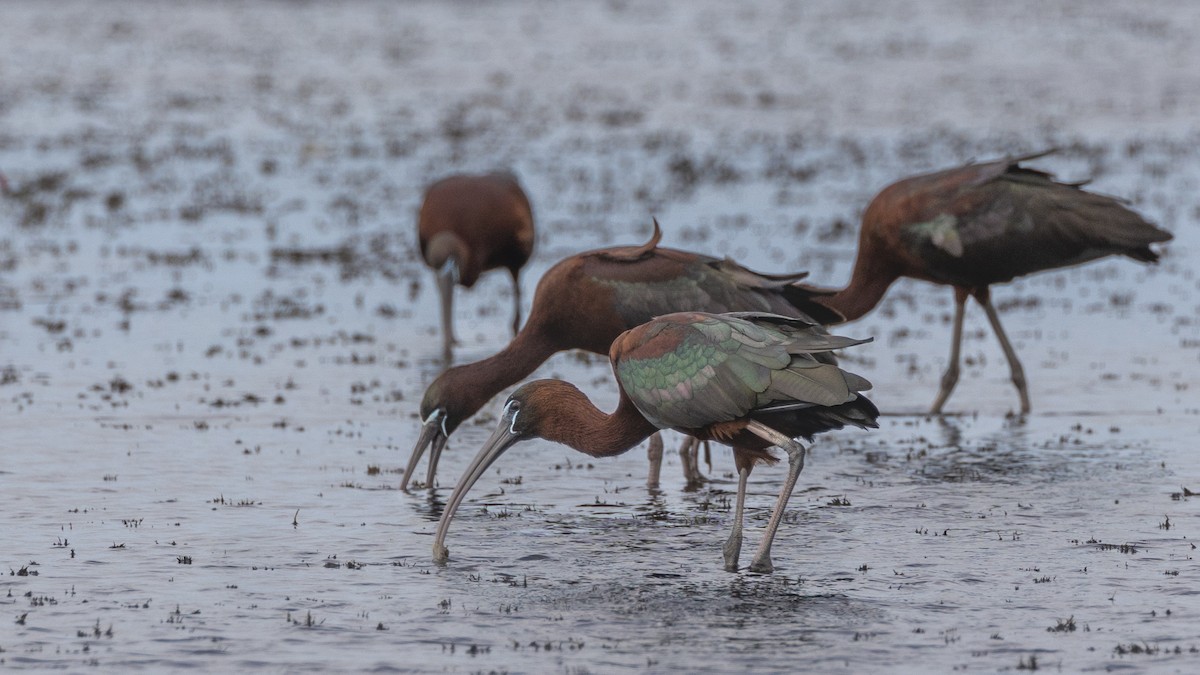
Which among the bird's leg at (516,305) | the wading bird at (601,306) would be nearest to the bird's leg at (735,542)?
the wading bird at (601,306)

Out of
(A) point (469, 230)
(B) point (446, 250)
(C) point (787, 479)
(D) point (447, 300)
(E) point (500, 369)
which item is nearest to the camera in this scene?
(C) point (787, 479)

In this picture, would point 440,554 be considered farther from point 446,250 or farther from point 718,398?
point 446,250

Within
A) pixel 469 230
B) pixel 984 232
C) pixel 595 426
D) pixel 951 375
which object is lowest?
pixel 595 426

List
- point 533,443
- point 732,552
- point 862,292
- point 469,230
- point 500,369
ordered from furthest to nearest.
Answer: point 469,230, point 862,292, point 533,443, point 500,369, point 732,552

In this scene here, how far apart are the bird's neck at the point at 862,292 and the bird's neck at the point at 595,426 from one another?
3580 millimetres

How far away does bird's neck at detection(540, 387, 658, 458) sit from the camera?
9.16 m

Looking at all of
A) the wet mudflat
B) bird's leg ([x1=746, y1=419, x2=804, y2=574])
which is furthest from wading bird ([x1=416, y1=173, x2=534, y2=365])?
bird's leg ([x1=746, y1=419, x2=804, y2=574])

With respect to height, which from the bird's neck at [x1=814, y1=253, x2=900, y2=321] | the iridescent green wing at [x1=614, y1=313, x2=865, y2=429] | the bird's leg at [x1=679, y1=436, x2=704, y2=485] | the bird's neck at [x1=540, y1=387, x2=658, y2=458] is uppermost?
the bird's neck at [x1=814, y1=253, x2=900, y2=321]

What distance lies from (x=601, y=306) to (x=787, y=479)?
247cm

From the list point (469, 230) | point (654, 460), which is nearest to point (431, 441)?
point (654, 460)

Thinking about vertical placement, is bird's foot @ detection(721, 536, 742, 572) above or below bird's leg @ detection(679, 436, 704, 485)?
below

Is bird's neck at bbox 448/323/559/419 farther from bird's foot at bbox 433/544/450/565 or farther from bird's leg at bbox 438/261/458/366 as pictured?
bird's leg at bbox 438/261/458/366

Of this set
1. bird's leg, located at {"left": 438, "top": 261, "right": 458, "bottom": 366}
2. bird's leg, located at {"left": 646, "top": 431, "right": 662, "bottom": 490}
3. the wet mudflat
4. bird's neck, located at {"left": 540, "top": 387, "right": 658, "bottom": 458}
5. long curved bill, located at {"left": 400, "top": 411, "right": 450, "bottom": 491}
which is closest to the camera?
the wet mudflat

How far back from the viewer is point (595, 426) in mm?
9156
